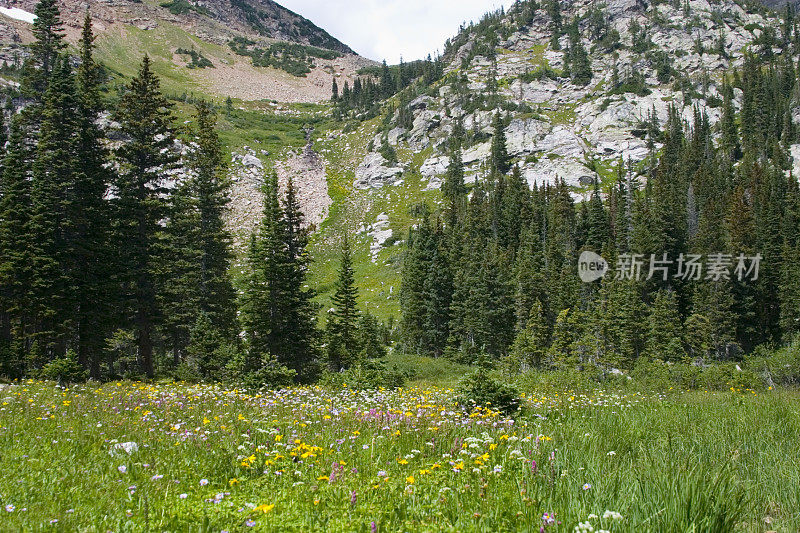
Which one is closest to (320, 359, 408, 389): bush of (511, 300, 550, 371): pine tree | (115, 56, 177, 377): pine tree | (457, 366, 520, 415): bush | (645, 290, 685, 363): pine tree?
(457, 366, 520, 415): bush

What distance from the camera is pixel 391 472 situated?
15.7 ft

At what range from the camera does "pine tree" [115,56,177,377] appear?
22.8 meters

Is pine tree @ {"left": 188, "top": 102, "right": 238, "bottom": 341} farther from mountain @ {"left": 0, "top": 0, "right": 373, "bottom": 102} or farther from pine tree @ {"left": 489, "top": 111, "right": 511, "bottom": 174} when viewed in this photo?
mountain @ {"left": 0, "top": 0, "right": 373, "bottom": 102}

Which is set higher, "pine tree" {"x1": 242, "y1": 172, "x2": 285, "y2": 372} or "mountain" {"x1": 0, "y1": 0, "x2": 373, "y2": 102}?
"mountain" {"x1": 0, "y1": 0, "x2": 373, "y2": 102}

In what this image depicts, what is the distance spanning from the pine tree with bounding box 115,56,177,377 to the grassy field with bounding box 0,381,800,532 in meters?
16.0

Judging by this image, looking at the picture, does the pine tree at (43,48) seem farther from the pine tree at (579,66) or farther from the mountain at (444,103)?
the pine tree at (579,66)

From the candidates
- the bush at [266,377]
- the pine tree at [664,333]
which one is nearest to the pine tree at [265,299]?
the bush at [266,377]

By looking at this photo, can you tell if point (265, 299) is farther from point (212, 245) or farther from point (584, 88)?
point (584, 88)

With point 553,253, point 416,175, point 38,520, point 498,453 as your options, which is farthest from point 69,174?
point 416,175

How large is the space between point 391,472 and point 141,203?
23517mm

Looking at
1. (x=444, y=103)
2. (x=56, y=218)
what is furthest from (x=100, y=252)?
(x=444, y=103)

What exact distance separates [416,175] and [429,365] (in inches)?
3419

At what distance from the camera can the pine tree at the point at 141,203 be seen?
2278 centimetres

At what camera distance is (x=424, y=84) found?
165 meters
